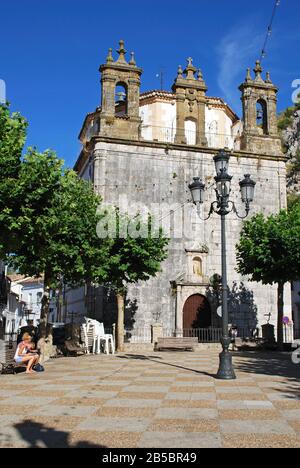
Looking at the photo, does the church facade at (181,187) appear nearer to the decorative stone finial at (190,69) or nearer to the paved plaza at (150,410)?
the decorative stone finial at (190,69)

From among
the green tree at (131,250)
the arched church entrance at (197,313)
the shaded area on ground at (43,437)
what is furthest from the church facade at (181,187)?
the shaded area on ground at (43,437)

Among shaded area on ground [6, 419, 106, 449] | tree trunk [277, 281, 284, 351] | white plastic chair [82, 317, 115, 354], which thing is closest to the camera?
shaded area on ground [6, 419, 106, 449]

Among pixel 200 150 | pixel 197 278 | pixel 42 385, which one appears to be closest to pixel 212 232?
pixel 197 278

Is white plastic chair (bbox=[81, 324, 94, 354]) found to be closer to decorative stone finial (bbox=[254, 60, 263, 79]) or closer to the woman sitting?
the woman sitting

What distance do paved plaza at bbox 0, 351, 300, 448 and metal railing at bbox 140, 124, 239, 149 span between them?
18472mm

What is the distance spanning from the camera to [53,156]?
12.3 metres

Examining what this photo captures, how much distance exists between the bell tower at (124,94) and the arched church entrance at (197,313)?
987 centimetres

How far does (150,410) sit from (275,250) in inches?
644

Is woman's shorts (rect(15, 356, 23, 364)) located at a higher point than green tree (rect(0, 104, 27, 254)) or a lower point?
lower

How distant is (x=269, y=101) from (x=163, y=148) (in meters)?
8.08

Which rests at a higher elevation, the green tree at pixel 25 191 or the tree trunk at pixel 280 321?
the green tree at pixel 25 191

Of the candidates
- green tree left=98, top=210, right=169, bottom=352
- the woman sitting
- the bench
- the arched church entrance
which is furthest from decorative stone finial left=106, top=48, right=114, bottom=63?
the woman sitting

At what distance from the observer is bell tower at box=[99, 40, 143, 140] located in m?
26.9

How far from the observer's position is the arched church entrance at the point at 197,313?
25.8m
